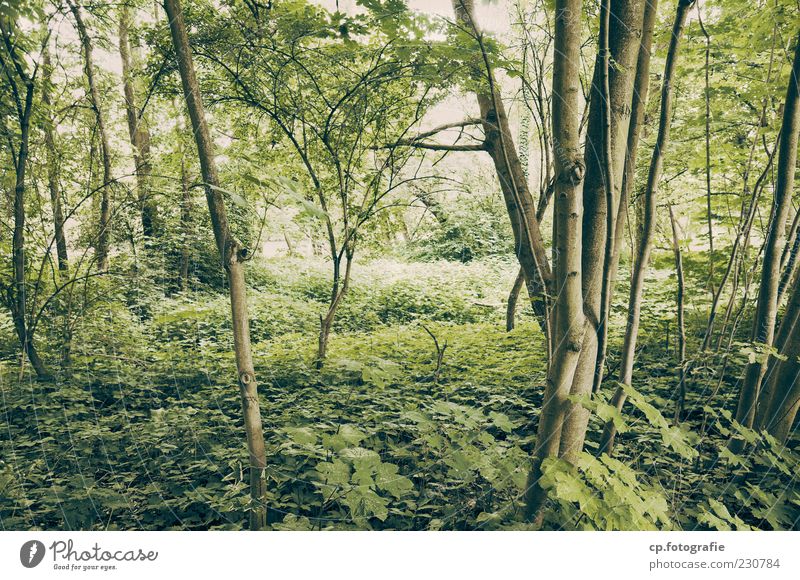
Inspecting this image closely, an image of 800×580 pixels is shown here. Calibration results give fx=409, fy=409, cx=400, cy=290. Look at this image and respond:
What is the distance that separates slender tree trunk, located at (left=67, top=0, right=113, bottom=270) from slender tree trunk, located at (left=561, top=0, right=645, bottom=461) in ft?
5.27

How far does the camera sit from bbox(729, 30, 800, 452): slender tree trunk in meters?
1.26

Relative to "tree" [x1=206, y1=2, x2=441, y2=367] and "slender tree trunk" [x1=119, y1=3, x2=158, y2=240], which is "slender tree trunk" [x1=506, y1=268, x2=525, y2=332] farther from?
"slender tree trunk" [x1=119, y1=3, x2=158, y2=240]

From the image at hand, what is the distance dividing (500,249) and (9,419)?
93.7 inches

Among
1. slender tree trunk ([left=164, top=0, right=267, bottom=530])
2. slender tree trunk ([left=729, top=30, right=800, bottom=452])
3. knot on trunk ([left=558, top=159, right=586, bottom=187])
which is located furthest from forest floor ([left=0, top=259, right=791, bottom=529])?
knot on trunk ([left=558, top=159, right=586, bottom=187])

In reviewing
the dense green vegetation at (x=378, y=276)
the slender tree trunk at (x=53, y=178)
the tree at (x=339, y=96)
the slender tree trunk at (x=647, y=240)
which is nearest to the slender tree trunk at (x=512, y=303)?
the dense green vegetation at (x=378, y=276)

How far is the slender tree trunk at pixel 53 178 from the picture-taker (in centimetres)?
156

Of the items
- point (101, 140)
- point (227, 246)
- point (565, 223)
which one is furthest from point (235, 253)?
point (101, 140)

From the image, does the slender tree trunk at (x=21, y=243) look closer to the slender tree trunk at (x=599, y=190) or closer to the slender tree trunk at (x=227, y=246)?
the slender tree trunk at (x=227, y=246)

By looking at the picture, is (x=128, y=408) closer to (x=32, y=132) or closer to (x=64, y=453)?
(x=64, y=453)

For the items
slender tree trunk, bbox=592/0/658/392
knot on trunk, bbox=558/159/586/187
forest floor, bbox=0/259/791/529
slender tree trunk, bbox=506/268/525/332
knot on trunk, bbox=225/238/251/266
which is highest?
slender tree trunk, bbox=592/0/658/392

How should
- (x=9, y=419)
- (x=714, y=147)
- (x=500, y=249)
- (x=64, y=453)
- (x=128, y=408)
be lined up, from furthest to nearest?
(x=500, y=249) → (x=714, y=147) → (x=128, y=408) → (x=9, y=419) → (x=64, y=453)
